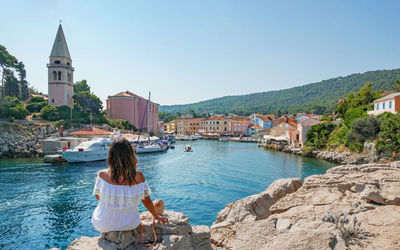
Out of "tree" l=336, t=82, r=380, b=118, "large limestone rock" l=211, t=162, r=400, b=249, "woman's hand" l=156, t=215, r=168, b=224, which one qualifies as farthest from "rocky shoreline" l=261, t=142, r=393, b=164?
"woman's hand" l=156, t=215, r=168, b=224

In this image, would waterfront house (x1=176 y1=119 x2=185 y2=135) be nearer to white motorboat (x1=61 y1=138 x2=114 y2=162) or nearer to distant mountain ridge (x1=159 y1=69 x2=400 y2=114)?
distant mountain ridge (x1=159 y1=69 x2=400 y2=114)

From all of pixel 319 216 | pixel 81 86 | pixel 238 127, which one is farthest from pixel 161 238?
pixel 238 127

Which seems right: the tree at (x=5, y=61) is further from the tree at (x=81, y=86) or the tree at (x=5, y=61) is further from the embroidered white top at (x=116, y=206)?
the embroidered white top at (x=116, y=206)

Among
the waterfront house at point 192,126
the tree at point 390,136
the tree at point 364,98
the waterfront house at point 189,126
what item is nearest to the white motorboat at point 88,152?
the tree at point 390,136

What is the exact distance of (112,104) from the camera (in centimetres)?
4775

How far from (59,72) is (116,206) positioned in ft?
143

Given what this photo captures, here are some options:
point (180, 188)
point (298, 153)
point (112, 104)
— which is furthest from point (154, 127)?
point (180, 188)

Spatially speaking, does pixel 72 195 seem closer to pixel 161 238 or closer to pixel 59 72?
pixel 161 238

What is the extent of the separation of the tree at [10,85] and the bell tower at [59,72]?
6.48 m

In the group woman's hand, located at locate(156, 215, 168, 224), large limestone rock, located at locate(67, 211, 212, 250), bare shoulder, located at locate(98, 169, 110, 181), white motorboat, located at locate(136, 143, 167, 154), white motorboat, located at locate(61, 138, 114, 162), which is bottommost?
white motorboat, located at locate(136, 143, 167, 154)

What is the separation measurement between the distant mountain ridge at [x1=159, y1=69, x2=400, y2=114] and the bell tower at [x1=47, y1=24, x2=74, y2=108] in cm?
9378

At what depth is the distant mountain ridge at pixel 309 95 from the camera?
12306cm

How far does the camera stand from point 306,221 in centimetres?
363

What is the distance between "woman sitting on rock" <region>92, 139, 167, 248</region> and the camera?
2.62 meters
